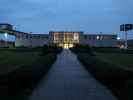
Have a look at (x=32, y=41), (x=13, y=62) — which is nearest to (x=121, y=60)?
(x=13, y=62)

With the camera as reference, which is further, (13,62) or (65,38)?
(65,38)

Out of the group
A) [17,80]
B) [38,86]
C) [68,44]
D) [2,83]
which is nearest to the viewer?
[2,83]

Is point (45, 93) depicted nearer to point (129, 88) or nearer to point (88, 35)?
point (129, 88)

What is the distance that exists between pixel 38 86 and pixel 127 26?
461ft

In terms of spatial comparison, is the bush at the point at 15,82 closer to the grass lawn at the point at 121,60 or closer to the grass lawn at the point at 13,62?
the grass lawn at the point at 13,62

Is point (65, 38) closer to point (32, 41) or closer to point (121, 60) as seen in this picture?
point (32, 41)

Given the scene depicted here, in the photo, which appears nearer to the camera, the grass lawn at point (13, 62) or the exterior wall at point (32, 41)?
the grass lawn at point (13, 62)

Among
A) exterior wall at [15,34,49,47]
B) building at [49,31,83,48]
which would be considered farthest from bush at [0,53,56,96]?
building at [49,31,83,48]

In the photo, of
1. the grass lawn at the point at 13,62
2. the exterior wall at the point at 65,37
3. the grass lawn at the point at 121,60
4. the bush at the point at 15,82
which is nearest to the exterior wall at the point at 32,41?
the exterior wall at the point at 65,37

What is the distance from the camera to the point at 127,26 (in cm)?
15125

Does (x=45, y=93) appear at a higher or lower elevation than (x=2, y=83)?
lower

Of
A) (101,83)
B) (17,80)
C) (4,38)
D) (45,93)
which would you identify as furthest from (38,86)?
(4,38)

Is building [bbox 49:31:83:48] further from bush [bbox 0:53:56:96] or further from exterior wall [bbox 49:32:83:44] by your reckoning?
bush [bbox 0:53:56:96]

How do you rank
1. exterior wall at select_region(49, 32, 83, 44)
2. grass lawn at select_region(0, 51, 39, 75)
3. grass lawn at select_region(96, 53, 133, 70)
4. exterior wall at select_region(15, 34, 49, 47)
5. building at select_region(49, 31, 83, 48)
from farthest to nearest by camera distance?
1. exterior wall at select_region(49, 32, 83, 44)
2. building at select_region(49, 31, 83, 48)
3. exterior wall at select_region(15, 34, 49, 47)
4. grass lawn at select_region(96, 53, 133, 70)
5. grass lawn at select_region(0, 51, 39, 75)
